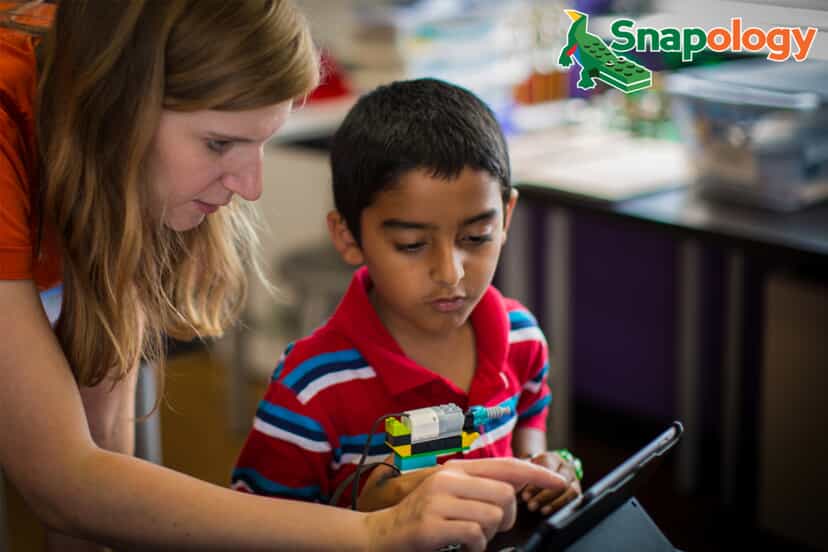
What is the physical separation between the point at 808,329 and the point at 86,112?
1.55 metres

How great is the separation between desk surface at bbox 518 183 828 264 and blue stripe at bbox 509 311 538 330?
2.05 feet

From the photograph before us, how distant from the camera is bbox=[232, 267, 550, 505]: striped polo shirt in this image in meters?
1.05

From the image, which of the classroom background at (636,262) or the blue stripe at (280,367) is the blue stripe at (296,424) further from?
the classroom background at (636,262)

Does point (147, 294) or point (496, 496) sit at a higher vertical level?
point (147, 294)

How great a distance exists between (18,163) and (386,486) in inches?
17.6

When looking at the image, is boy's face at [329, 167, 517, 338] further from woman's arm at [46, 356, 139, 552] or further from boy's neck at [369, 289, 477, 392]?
woman's arm at [46, 356, 139, 552]

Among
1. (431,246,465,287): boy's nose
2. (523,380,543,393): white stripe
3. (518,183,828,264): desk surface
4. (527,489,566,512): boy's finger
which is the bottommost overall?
(527,489,566,512): boy's finger

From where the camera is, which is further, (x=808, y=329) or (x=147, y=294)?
(x=808, y=329)

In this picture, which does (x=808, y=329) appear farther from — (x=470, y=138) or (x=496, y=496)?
(x=496, y=496)

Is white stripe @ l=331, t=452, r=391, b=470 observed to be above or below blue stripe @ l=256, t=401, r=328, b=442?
below

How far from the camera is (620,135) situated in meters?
2.31

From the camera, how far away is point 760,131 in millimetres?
1785

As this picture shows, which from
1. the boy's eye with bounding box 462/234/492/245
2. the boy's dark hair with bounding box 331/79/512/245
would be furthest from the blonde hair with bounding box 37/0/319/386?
the boy's eye with bounding box 462/234/492/245

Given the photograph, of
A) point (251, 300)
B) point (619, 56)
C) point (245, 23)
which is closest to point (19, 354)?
point (245, 23)
